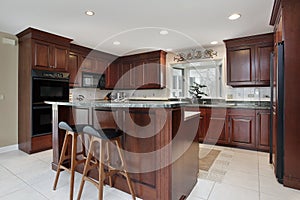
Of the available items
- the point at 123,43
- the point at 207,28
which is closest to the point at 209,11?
the point at 207,28

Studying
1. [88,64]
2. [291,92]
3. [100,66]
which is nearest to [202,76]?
[291,92]

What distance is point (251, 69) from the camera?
12.2 ft

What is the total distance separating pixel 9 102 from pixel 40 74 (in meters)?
0.91

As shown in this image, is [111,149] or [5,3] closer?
[111,149]

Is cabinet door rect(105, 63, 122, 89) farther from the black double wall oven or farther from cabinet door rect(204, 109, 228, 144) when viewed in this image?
cabinet door rect(204, 109, 228, 144)

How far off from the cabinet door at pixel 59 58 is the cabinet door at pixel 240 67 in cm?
359

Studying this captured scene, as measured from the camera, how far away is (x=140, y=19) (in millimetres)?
2959

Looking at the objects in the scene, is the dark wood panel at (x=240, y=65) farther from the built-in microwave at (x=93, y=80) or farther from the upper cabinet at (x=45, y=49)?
the upper cabinet at (x=45, y=49)

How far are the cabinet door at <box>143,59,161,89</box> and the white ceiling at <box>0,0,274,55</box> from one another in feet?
3.28

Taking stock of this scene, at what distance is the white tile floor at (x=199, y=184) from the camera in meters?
1.98

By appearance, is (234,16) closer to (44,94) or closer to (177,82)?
(177,82)

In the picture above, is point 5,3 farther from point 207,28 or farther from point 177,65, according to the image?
point 177,65

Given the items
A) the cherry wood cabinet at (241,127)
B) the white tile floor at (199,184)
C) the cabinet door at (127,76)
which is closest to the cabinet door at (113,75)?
the cabinet door at (127,76)

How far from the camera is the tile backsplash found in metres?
3.92
